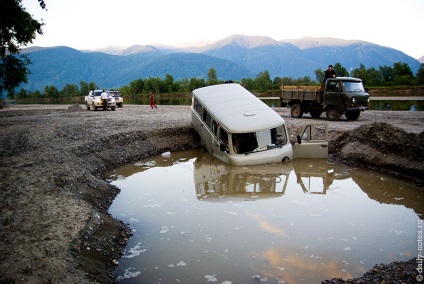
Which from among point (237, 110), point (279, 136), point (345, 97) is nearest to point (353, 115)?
point (345, 97)

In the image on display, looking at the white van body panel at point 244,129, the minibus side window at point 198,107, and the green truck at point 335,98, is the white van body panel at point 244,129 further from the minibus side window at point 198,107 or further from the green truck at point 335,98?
the green truck at point 335,98

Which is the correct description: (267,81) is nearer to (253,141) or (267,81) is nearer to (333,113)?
(333,113)

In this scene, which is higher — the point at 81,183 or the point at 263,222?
the point at 81,183

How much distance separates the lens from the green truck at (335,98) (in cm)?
1812

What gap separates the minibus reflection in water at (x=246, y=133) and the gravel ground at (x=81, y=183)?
3.02 metres

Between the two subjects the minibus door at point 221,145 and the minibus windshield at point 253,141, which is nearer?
the minibus windshield at point 253,141

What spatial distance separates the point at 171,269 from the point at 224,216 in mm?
2318

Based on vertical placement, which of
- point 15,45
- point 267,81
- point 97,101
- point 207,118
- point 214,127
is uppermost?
point 15,45

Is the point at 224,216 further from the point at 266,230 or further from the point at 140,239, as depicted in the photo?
the point at 140,239

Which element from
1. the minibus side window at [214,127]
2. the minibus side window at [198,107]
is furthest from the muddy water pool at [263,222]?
the minibus side window at [198,107]

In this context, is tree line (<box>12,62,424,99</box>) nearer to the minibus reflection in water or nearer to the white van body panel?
the white van body panel

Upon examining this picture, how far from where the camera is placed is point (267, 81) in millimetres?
101312

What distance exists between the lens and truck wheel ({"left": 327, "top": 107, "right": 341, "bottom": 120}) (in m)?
18.8

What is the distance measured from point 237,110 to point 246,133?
1323 millimetres
